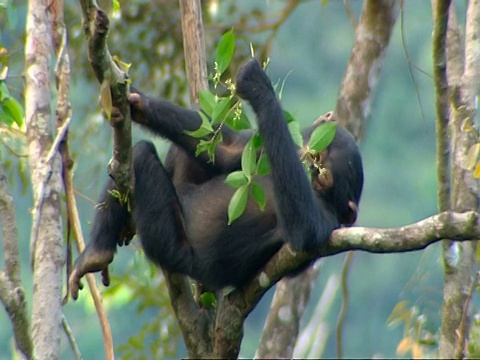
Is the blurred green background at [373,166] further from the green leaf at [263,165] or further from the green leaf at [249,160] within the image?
the green leaf at [249,160]

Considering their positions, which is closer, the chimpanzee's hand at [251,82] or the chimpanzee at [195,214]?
the chimpanzee's hand at [251,82]

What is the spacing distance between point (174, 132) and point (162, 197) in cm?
28

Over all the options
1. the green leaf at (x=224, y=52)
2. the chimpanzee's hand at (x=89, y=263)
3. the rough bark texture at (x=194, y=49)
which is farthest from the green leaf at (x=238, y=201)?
the rough bark texture at (x=194, y=49)

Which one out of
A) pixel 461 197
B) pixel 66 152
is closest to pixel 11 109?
pixel 66 152

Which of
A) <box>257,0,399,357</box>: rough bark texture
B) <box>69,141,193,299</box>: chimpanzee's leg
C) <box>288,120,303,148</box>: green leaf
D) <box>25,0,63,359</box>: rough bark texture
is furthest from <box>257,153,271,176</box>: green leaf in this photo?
<box>257,0,399,357</box>: rough bark texture

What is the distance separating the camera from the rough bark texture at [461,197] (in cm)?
413

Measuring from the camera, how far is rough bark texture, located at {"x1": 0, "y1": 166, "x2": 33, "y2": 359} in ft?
10.4

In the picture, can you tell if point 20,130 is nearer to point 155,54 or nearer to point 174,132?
point 174,132

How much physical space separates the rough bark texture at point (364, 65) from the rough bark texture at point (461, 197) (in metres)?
1.18

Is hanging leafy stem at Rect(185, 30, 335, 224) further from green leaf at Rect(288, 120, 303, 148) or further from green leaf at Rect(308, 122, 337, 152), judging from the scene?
green leaf at Rect(288, 120, 303, 148)

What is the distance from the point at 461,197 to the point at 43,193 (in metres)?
2.06

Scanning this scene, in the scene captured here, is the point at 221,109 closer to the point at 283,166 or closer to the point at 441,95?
the point at 283,166

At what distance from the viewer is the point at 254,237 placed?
4016 millimetres

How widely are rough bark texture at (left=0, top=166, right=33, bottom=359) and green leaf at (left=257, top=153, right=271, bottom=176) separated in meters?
0.89
